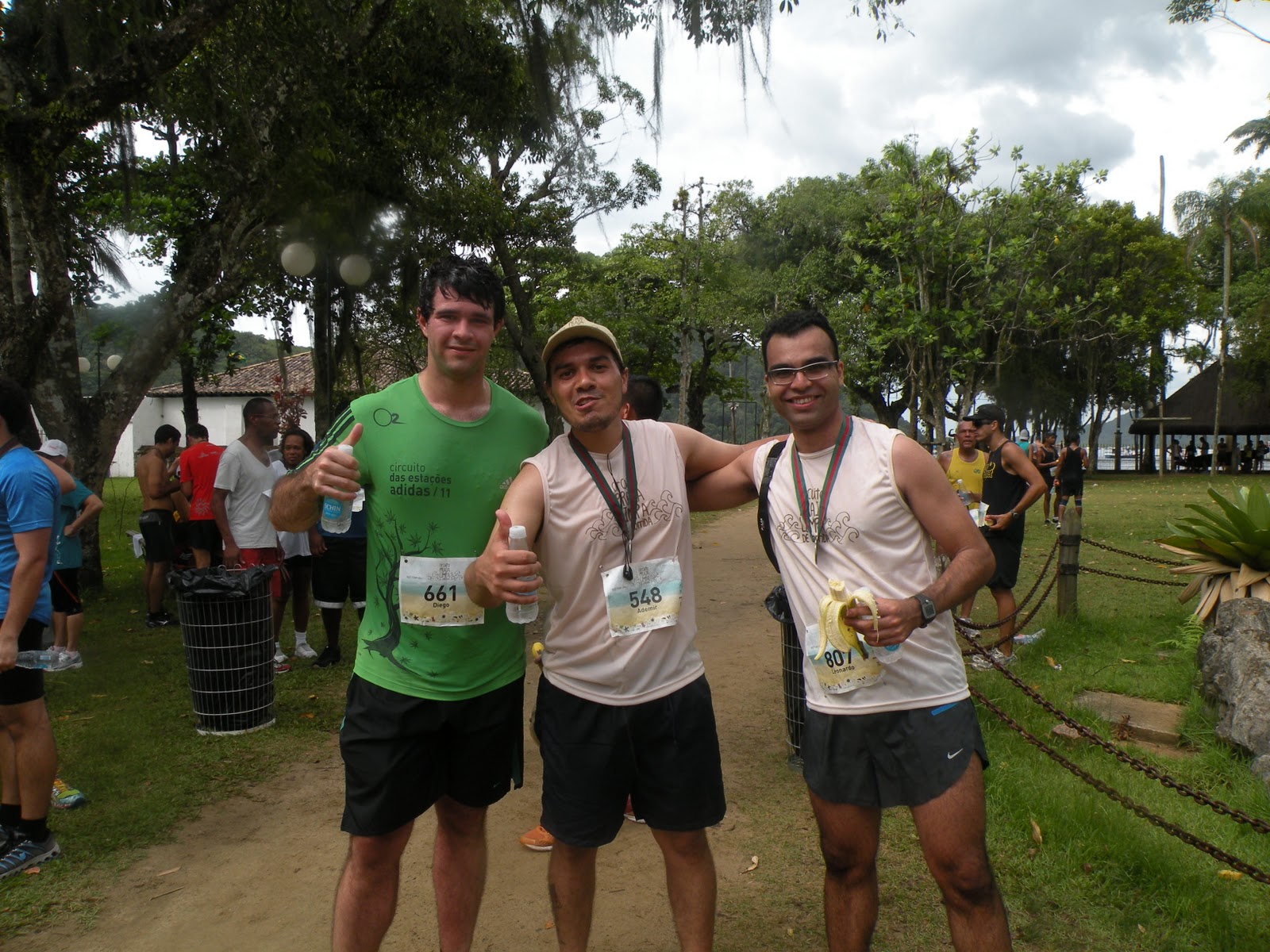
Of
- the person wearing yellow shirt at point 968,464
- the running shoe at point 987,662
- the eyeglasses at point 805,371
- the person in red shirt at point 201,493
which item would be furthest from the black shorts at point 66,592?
the person wearing yellow shirt at point 968,464

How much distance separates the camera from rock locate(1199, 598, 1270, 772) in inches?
175

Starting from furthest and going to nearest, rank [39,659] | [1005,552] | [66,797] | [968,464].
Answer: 1. [968,464]
2. [1005,552]
3. [66,797]
4. [39,659]

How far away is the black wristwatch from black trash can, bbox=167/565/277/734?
449cm

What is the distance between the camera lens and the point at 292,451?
26.1 ft

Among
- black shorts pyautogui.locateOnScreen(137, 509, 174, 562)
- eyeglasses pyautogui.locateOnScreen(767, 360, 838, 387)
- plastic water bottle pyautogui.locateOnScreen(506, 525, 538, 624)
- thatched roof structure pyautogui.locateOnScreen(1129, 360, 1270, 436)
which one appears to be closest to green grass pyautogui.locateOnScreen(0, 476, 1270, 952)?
black shorts pyautogui.locateOnScreen(137, 509, 174, 562)

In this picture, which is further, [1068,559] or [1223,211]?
[1223,211]

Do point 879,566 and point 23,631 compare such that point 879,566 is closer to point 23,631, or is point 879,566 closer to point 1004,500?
point 23,631

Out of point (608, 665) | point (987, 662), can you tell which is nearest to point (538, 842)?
point (608, 665)

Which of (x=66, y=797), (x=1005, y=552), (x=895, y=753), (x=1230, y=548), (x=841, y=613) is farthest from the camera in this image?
(x=1005, y=552)

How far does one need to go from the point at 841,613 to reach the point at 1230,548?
4.84 meters

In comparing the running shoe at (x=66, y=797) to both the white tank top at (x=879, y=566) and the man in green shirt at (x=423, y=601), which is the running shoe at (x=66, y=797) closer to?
the man in green shirt at (x=423, y=601)

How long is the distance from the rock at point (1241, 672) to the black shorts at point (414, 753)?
3753 millimetres

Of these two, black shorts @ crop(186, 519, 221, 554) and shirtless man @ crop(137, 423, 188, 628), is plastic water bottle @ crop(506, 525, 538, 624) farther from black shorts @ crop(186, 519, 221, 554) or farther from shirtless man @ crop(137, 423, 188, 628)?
shirtless man @ crop(137, 423, 188, 628)

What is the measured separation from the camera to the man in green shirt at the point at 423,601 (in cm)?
257
